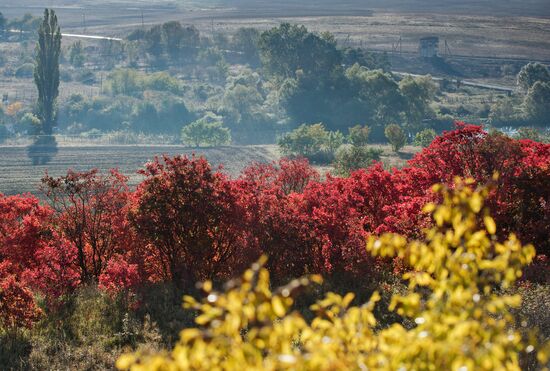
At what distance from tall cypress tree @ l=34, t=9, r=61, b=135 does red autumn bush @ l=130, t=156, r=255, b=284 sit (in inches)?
4312

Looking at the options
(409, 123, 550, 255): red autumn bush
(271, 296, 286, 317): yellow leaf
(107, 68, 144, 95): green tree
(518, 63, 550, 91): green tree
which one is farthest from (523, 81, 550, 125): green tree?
(271, 296, 286, 317): yellow leaf

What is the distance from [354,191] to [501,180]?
18.4 ft

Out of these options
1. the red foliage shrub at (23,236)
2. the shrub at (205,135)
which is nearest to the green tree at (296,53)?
the shrub at (205,135)

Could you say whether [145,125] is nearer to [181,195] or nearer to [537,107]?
[537,107]

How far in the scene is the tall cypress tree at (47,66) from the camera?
13288cm

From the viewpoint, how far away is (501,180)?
29.4 meters

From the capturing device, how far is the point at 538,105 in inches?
6398

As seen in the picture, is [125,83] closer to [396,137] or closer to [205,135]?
[205,135]

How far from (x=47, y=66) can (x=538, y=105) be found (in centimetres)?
8955

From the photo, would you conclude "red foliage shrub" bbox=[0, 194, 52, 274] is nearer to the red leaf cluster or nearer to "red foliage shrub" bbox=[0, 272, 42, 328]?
the red leaf cluster

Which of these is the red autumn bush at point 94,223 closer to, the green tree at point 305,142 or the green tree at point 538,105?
the green tree at point 305,142

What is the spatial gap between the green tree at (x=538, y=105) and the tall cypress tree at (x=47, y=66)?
86.2m

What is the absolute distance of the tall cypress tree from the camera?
133 metres

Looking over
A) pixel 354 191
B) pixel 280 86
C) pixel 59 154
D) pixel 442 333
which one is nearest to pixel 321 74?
pixel 280 86
